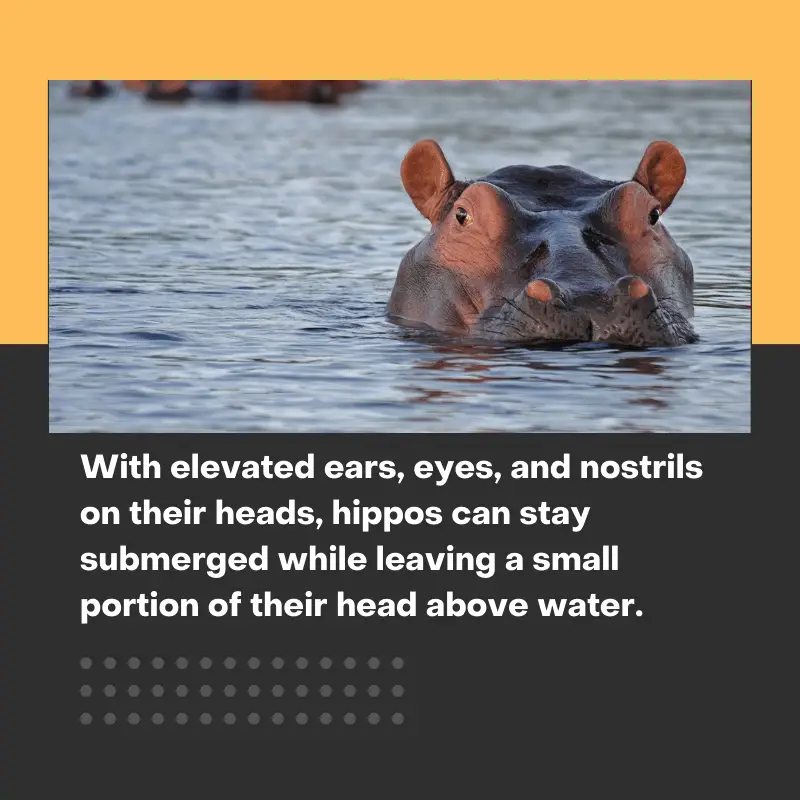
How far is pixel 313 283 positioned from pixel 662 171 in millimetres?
3609

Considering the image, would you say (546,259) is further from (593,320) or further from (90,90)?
(90,90)

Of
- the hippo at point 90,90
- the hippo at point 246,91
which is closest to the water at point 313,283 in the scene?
the hippo at point 246,91

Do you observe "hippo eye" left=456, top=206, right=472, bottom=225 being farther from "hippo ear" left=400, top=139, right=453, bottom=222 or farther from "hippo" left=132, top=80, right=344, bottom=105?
"hippo" left=132, top=80, right=344, bottom=105

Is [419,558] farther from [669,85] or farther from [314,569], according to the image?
[669,85]

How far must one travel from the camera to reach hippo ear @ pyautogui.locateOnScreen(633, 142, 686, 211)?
11961 mm

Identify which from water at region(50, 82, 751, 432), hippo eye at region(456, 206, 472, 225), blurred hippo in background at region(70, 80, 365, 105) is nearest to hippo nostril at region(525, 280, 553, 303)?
water at region(50, 82, 751, 432)

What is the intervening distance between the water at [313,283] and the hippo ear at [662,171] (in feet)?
3.26

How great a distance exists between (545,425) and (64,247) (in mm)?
8308

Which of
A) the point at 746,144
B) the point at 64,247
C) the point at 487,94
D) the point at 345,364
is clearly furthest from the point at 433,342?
the point at 487,94

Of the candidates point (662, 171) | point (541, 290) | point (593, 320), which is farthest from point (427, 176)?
point (593, 320)

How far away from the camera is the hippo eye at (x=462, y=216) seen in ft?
37.9

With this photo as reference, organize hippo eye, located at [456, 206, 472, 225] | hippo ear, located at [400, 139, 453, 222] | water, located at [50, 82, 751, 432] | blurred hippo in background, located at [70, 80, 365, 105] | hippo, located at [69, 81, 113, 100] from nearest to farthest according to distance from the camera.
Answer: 1. water, located at [50, 82, 751, 432]
2. hippo eye, located at [456, 206, 472, 225]
3. hippo ear, located at [400, 139, 453, 222]
4. blurred hippo in background, located at [70, 80, 365, 105]
5. hippo, located at [69, 81, 113, 100]

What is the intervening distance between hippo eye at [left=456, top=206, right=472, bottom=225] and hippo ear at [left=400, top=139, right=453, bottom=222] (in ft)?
1.76

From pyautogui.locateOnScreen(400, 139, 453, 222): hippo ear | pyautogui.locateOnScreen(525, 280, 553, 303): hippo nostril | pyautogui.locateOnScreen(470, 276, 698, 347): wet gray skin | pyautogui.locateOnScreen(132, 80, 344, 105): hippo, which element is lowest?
pyautogui.locateOnScreen(470, 276, 698, 347): wet gray skin
